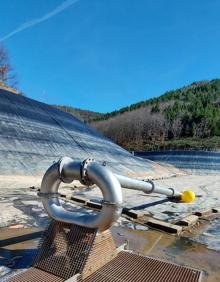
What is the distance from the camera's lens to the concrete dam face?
13055mm

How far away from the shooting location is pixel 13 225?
5301 millimetres

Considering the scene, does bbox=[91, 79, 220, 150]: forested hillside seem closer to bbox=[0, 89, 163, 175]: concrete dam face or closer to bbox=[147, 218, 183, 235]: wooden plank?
bbox=[0, 89, 163, 175]: concrete dam face

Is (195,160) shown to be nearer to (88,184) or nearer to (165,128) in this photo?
(88,184)

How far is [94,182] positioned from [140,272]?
1113mm

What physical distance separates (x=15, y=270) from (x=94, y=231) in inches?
39.6

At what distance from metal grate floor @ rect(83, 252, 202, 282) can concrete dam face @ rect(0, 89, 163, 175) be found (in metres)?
9.33

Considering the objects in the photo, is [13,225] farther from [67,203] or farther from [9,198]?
[9,198]

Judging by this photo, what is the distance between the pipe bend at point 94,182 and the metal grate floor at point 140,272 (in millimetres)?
468

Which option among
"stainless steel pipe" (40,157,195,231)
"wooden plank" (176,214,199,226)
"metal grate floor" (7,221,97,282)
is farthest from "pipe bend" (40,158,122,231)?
"wooden plank" (176,214,199,226)

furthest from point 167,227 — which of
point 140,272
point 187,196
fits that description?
point 187,196

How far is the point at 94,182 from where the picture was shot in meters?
3.26

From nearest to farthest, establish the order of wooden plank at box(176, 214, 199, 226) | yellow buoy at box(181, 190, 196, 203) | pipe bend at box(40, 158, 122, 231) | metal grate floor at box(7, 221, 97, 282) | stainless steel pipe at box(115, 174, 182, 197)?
metal grate floor at box(7, 221, 97, 282)
pipe bend at box(40, 158, 122, 231)
stainless steel pipe at box(115, 174, 182, 197)
wooden plank at box(176, 214, 199, 226)
yellow buoy at box(181, 190, 196, 203)

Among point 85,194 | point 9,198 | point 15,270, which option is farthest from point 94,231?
point 85,194

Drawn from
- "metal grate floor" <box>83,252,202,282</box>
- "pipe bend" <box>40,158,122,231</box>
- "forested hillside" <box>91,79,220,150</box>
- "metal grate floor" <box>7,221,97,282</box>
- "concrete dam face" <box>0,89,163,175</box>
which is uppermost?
"forested hillside" <box>91,79,220,150</box>
